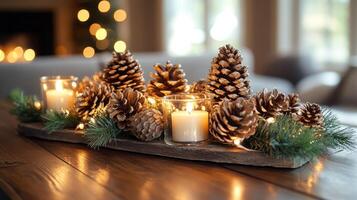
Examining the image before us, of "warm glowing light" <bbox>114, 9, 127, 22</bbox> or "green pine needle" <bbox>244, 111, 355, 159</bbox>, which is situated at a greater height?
"warm glowing light" <bbox>114, 9, 127, 22</bbox>

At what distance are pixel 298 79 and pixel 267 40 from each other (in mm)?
822

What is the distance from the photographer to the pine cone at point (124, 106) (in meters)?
0.96

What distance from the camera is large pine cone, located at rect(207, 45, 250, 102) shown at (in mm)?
977

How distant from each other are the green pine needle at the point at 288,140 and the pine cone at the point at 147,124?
18cm

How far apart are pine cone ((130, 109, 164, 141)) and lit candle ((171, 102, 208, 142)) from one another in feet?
0.12

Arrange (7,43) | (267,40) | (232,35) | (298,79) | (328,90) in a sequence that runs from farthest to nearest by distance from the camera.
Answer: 1. (7,43)
2. (232,35)
3. (267,40)
4. (298,79)
5. (328,90)

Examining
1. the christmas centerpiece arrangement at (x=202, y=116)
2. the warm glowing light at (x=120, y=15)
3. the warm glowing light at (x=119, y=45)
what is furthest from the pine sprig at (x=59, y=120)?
the warm glowing light at (x=120, y=15)

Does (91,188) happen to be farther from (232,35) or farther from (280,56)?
(232,35)

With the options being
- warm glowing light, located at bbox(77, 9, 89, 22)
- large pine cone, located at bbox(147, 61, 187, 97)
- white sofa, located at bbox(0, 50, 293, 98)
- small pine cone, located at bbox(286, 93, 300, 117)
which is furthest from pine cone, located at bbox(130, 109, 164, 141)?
warm glowing light, located at bbox(77, 9, 89, 22)

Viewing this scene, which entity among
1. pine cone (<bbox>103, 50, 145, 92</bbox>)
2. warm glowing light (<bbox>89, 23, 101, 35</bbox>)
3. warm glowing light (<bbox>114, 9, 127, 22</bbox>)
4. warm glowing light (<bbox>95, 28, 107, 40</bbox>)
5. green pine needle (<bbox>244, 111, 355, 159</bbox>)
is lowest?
green pine needle (<bbox>244, 111, 355, 159</bbox>)

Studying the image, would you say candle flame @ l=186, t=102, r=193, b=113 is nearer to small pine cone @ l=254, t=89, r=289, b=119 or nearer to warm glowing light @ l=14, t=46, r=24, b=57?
small pine cone @ l=254, t=89, r=289, b=119

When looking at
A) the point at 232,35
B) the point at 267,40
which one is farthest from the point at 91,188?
the point at 232,35

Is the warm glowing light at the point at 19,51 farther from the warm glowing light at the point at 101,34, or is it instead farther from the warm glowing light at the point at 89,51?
the warm glowing light at the point at 101,34

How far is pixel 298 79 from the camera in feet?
12.5
